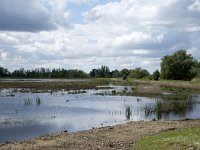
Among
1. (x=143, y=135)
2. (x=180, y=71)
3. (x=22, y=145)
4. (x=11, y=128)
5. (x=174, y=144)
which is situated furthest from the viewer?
(x=180, y=71)

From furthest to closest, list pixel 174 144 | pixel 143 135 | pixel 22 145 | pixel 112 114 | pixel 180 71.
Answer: pixel 180 71
pixel 112 114
pixel 143 135
pixel 22 145
pixel 174 144

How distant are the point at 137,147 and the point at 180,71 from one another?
338ft

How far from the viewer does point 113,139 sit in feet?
69.5

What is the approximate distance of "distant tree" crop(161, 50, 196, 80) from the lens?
11750 centimetres

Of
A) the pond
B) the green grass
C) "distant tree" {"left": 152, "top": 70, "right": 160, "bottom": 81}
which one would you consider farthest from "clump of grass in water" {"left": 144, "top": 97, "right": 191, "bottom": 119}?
"distant tree" {"left": 152, "top": 70, "right": 160, "bottom": 81}

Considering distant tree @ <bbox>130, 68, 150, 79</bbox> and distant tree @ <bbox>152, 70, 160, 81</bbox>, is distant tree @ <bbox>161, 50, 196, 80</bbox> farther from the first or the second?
distant tree @ <bbox>130, 68, 150, 79</bbox>

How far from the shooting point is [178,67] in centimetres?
11838

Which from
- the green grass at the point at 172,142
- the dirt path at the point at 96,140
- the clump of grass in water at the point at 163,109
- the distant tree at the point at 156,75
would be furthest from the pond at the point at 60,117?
the distant tree at the point at 156,75

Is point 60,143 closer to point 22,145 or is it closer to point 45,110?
point 22,145

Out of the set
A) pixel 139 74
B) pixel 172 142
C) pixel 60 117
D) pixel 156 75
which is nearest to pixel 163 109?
pixel 60 117

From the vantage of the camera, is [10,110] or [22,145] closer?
[22,145]

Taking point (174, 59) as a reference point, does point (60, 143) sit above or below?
below

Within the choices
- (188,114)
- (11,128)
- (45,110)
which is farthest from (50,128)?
(188,114)

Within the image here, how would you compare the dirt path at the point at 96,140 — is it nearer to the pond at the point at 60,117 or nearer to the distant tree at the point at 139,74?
the pond at the point at 60,117
